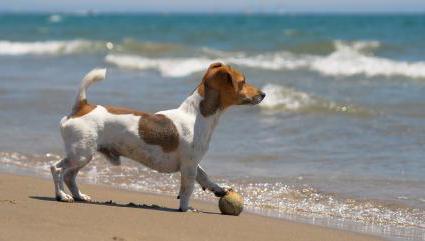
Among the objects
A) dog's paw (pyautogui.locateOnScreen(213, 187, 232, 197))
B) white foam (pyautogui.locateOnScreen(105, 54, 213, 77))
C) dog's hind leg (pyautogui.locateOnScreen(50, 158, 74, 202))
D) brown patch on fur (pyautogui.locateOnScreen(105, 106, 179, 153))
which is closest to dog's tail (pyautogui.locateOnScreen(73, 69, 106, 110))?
brown patch on fur (pyautogui.locateOnScreen(105, 106, 179, 153))

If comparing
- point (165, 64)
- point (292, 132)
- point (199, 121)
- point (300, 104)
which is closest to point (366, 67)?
point (165, 64)

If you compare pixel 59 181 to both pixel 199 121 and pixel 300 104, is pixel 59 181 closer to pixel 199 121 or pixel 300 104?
pixel 199 121

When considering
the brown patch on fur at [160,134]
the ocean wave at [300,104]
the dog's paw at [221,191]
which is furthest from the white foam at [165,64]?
the brown patch on fur at [160,134]

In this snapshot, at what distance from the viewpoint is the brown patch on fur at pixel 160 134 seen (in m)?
7.65

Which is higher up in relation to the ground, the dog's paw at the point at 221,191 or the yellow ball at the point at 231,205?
the dog's paw at the point at 221,191

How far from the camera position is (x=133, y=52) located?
1363 inches

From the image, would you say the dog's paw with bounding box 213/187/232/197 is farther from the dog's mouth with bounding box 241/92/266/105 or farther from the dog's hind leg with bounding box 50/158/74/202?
the dog's hind leg with bounding box 50/158/74/202

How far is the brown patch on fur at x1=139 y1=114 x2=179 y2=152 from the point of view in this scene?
7648 millimetres

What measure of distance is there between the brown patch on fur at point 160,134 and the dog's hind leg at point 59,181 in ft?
2.41

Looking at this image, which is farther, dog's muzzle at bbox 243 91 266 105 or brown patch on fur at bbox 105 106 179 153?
dog's muzzle at bbox 243 91 266 105

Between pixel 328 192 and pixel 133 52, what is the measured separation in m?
25.9

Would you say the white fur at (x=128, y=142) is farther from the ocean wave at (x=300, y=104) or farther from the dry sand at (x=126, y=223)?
the ocean wave at (x=300, y=104)

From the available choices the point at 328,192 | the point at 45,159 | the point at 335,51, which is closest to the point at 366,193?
the point at 328,192

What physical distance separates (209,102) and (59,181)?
1.48 m
